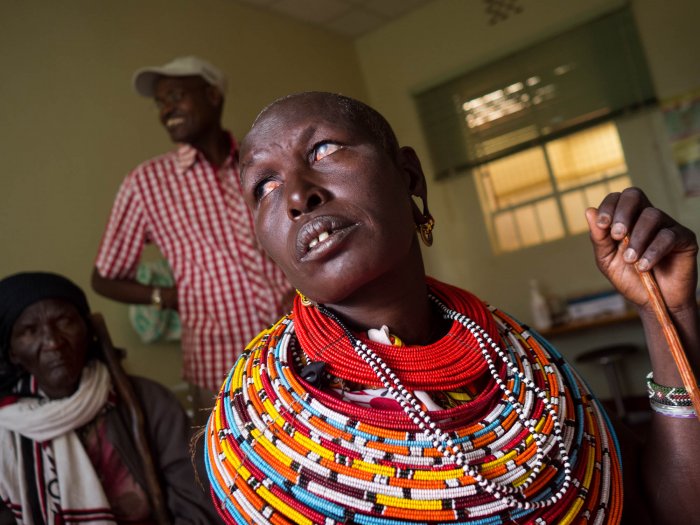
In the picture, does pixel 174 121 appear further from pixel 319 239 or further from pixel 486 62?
pixel 486 62

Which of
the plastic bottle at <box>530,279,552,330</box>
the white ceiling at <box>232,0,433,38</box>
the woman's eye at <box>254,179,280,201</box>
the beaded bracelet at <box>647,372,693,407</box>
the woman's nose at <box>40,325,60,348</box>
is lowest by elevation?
the plastic bottle at <box>530,279,552,330</box>

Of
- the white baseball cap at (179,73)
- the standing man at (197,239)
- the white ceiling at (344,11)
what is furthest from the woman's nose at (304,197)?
the white ceiling at (344,11)

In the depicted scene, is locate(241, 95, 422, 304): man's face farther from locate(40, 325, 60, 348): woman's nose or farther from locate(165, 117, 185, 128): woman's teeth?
locate(165, 117, 185, 128): woman's teeth

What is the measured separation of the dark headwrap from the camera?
2.16 meters

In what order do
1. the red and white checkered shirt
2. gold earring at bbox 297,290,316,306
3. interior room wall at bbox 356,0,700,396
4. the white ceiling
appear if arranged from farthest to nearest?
the white ceiling → interior room wall at bbox 356,0,700,396 → the red and white checkered shirt → gold earring at bbox 297,290,316,306

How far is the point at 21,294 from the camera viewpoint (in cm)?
217

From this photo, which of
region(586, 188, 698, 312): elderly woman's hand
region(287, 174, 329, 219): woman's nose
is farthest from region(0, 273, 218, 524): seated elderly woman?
region(586, 188, 698, 312): elderly woman's hand

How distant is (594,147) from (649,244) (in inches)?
201

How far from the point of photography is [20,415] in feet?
6.71

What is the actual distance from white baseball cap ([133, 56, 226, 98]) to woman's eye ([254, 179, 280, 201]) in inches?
74.3

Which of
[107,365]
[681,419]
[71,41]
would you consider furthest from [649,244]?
[71,41]

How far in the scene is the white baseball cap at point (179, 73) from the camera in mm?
2779

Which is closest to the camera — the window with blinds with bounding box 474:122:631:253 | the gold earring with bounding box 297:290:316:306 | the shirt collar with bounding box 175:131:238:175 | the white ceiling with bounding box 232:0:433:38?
the gold earring with bounding box 297:290:316:306

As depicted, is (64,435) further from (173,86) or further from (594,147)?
(594,147)
